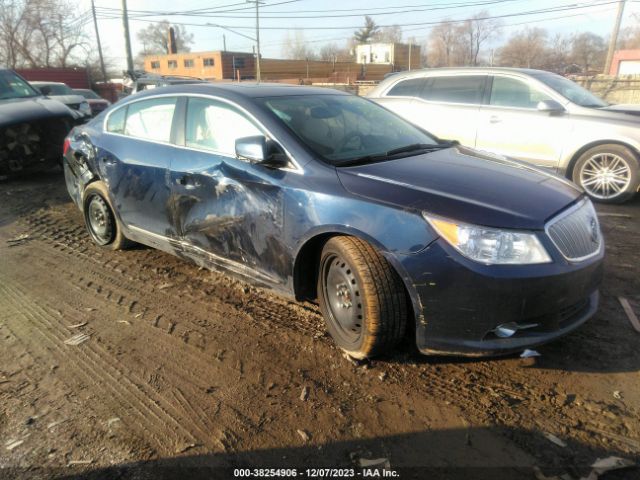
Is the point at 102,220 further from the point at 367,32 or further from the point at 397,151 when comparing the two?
the point at 367,32

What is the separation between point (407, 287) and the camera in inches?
102

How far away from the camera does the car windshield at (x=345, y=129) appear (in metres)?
3.27

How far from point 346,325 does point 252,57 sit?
61.7m

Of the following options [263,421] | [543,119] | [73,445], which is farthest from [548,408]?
[543,119]

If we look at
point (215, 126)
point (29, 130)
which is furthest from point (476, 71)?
point (29, 130)

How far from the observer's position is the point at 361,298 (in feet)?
9.11

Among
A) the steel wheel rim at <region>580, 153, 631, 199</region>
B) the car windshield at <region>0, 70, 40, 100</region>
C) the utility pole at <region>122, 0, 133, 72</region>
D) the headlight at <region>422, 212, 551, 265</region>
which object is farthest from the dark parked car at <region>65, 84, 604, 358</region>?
the utility pole at <region>122, 0, 133, 72</region>

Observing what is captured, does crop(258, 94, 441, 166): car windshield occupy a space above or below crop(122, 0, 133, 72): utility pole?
below

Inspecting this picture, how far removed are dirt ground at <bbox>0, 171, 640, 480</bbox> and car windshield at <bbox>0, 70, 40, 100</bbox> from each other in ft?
21.0

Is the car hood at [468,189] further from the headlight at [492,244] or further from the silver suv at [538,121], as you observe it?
the silver suv at [538,121]

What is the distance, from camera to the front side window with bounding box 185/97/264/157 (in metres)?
3.45

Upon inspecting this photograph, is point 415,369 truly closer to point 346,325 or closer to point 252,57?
point 346,325

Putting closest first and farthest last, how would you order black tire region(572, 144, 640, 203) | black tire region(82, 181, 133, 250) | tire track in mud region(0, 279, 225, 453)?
tire track in mud region(0, 279, 225, 453), black tire region(82, 181, 133, 250), black tire region(572, 144, 640, 203)

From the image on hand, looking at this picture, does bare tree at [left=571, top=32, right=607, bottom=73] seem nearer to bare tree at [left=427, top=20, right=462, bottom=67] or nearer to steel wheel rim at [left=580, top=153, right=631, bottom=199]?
bare tree at [left=427, top=20, right=462, bottom=67]
